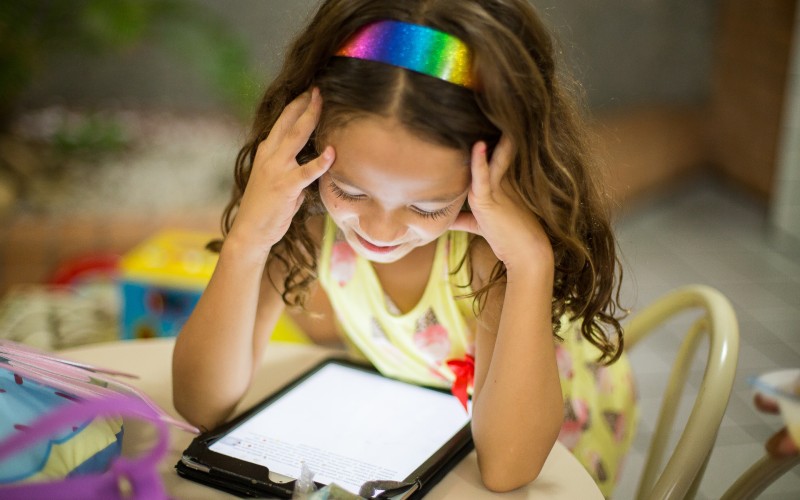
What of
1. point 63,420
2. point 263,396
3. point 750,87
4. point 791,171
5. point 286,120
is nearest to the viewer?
point 63,420

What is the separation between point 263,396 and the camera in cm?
114

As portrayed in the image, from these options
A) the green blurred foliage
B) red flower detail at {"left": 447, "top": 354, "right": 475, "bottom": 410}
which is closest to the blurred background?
the green blurred foliage

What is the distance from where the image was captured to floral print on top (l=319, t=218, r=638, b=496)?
4.17ft

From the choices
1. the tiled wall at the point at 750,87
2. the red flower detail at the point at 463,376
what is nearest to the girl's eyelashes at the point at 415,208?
the red flower detail at the point at 463,376

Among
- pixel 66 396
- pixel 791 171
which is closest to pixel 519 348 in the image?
pixel 66 396

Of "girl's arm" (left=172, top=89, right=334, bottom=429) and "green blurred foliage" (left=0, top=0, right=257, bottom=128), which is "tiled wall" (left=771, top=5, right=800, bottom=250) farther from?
"girl's arm" (left=172, top=89, right=334, bottom=429)

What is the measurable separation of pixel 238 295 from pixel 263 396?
0.16 metres

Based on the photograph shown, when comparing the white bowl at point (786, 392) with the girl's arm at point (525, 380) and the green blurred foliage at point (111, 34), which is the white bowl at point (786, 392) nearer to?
the girl's arm at point (525, 380)

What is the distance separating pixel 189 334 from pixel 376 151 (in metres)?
0.39

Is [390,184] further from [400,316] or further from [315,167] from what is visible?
[400,316]

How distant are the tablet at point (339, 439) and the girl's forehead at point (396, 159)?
300 millimetres

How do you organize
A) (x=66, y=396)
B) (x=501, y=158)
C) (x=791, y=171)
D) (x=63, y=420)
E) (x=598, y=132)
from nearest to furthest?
1. (x=63, y=420)
2. (x=66, y=396)
3. (x=501, y=158)
4. (x=598, y=132)
5. (x=791, y=171)

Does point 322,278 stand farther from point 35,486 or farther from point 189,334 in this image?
point 35,486

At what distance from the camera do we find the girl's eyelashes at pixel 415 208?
37.4 inches
